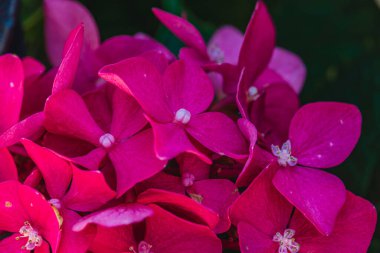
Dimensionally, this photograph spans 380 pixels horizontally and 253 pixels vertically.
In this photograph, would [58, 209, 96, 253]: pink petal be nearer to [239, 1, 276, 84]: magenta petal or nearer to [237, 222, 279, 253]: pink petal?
[237, 222, 279, 253]: pink petal

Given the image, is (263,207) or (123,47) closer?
(263,207)

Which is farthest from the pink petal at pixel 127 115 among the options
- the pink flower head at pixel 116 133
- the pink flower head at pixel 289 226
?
the pink flower head at pixel 289 226

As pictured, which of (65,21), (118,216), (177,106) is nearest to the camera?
(118,216)

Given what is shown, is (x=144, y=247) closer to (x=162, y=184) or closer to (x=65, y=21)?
(x=162, y=184)

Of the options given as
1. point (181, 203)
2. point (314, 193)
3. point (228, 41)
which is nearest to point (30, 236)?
point (181, 203)

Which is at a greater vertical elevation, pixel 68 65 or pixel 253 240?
pixel 68 65

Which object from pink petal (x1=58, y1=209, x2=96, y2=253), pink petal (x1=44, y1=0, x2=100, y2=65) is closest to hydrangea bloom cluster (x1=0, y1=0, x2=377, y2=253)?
pink petal (x1=58, y1=209, x2=96, y2=253)

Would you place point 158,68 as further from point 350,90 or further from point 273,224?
point 350,90

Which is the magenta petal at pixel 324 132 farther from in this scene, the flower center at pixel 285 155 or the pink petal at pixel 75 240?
the pink petal at pixel 75 240
